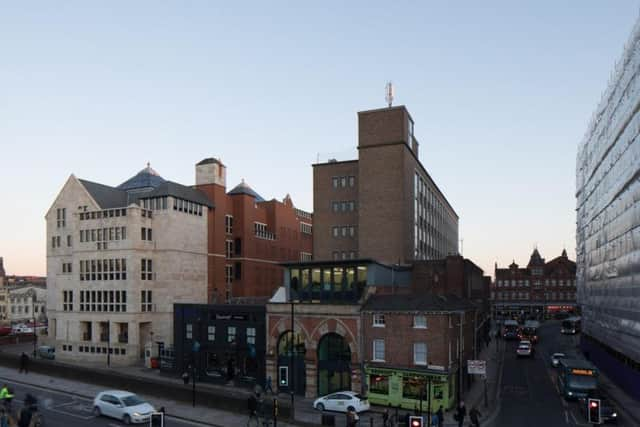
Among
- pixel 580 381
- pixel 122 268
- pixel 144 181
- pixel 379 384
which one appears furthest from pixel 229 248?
pixel 580 381

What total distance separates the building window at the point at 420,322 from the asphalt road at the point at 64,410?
57.0ft

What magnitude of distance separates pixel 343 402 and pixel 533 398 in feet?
56.6

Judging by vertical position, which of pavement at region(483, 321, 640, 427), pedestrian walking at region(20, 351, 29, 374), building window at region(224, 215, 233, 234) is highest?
building window at region(224, 215, 233, 234)

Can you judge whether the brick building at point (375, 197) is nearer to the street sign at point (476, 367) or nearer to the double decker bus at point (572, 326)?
the street sign at point (476, 367)

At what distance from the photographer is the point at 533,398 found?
44.0 meters

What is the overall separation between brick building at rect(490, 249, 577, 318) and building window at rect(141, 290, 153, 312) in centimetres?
10773

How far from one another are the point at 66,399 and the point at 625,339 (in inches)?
1892

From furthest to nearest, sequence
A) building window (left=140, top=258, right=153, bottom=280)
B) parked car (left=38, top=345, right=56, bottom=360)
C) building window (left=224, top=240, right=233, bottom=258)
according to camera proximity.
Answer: building window (left=224, top=240, right=233, bottom=258) < parked car (left=38, top=345, right=56, bottom=360) < building window (left=140, top=258, right=153, bottom=280)

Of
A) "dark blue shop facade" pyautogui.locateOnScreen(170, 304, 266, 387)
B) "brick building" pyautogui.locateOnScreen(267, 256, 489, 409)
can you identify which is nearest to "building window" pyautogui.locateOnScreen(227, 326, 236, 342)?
"dark blue shop facade" pyautogui.locateOnScreen(170, 304, 266, 387)

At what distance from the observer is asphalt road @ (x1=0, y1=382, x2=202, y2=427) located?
33422mm

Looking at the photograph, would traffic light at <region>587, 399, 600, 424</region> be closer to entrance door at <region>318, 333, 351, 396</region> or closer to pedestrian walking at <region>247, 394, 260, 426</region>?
pedestrian walking at <region>247, 394, 260, 426</region>

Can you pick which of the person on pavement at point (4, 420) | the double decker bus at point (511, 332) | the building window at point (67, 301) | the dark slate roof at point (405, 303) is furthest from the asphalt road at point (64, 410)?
the double decker bus at point (511, 332)

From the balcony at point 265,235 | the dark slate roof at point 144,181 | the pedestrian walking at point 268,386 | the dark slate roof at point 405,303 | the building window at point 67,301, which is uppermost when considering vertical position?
the dark slate roof at point 144,181

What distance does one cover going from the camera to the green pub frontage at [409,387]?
3891 centimetres
